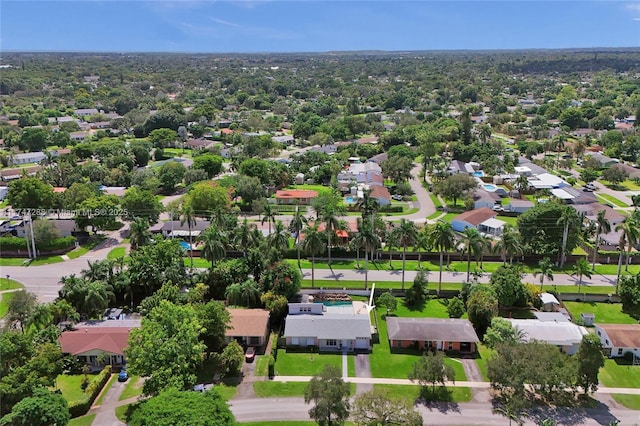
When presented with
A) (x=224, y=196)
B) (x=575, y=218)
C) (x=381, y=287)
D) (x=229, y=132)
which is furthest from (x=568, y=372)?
(x=229, y=132)

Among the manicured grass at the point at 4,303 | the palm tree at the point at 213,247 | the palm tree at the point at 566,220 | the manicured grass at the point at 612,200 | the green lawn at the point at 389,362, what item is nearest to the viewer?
the green lawn at the point at 389,362

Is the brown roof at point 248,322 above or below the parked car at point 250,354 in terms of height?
above

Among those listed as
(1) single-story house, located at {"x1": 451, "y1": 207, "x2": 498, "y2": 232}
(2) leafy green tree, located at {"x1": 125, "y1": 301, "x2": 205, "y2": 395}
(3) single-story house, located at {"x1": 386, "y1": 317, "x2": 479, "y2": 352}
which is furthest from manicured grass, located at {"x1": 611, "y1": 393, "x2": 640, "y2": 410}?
(1) single-story house, located at {"x1": 451, "y1": 207, "x2": 498, "y2": 232}

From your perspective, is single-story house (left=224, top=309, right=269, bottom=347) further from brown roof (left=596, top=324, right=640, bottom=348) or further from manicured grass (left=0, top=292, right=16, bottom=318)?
brown roof (left=596, top=324, right=640, bottom=348)

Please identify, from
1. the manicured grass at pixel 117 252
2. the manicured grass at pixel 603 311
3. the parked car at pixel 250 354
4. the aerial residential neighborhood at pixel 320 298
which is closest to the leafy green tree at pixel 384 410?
the aerial residential neighborhood at pixel 320 298

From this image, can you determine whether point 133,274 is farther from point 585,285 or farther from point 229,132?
point 229,132

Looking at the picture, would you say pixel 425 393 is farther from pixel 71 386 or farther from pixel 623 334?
pixel 71 386

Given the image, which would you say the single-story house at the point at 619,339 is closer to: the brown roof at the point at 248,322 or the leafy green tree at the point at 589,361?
the leafy green tree at the point at 589,361
